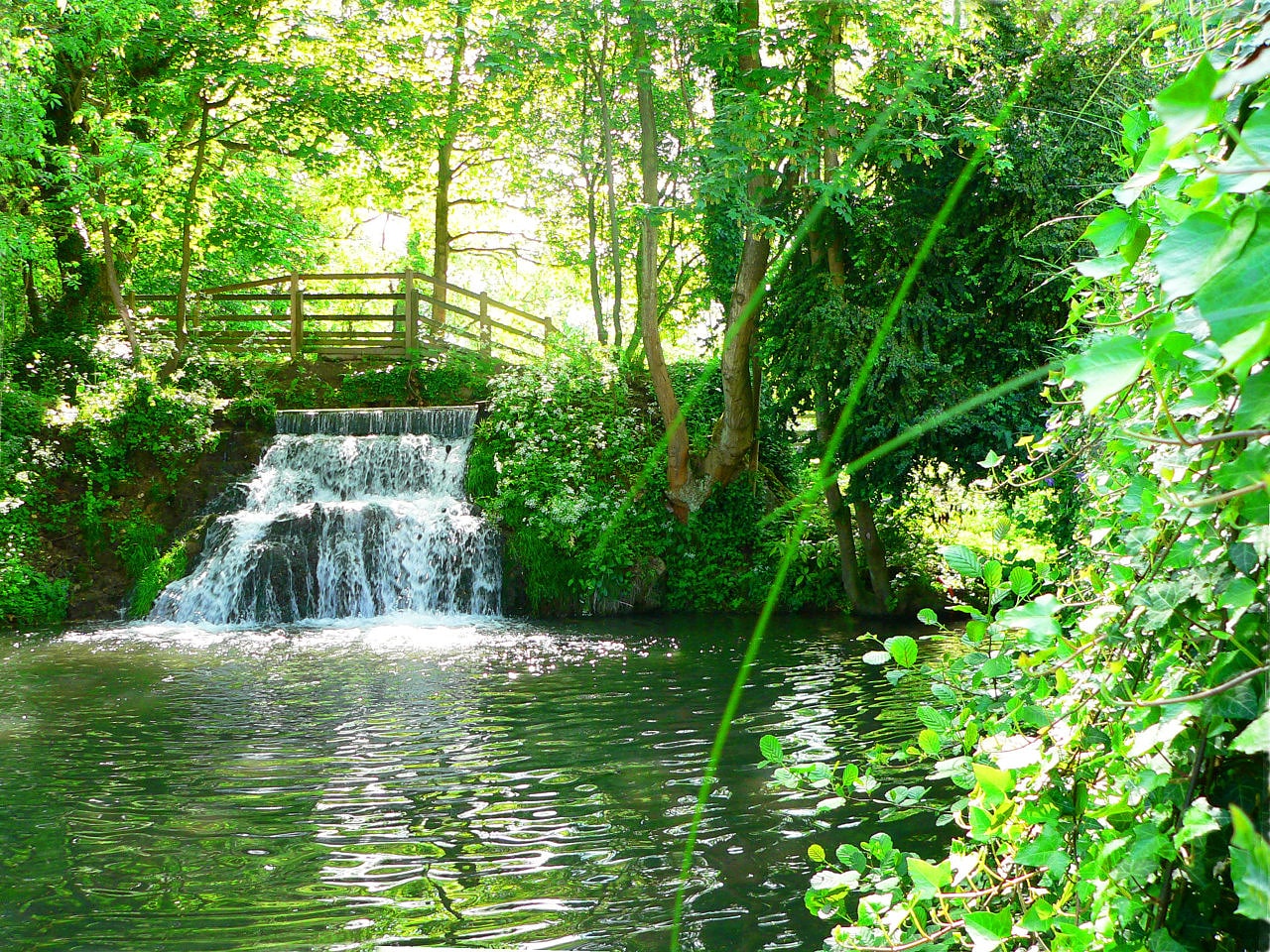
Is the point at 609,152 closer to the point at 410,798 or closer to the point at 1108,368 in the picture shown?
the point at 410,798

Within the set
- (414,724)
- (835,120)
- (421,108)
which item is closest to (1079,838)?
(414,724)

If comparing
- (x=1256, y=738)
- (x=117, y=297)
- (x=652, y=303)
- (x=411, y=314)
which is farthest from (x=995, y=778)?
(x=411, y=314)

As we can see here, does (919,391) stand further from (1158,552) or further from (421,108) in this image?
(421,108)

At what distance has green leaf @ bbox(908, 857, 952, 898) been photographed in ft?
4.67

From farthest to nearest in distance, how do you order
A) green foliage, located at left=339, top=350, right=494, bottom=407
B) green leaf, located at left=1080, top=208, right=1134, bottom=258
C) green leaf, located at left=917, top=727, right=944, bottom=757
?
green foliage, located at left=339, top=350, right=494, bottom=407
green leaf, located at left=917, top=727, right=944, bottom=757
green leaf, located at left=1080, top=208, right=1134, bottom=258

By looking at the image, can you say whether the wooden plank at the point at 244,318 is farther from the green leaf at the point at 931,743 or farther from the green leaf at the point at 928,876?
the green leaf at the point at 928,876

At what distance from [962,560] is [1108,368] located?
0.99 metres

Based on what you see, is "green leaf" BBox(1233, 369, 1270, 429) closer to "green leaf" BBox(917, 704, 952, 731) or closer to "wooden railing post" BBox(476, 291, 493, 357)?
"green leaf" BBox(917, 704, 952, 731)

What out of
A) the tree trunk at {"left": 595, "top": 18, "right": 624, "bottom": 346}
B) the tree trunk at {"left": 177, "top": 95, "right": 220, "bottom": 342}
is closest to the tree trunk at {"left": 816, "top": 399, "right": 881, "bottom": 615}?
the tree trunk at {"left": 595, "top": 18, "right": 624, "bottom": 346}

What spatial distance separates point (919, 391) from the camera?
1055 centimetres

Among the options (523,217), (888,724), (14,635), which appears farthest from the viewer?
(523,217)

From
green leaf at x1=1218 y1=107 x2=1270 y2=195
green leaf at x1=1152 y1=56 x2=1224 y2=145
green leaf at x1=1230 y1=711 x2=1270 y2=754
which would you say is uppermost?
green leaf at x1=1152 y1=56 x2=1224 y2=145

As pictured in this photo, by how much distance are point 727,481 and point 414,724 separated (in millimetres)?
7810

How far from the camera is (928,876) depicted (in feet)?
4.71
